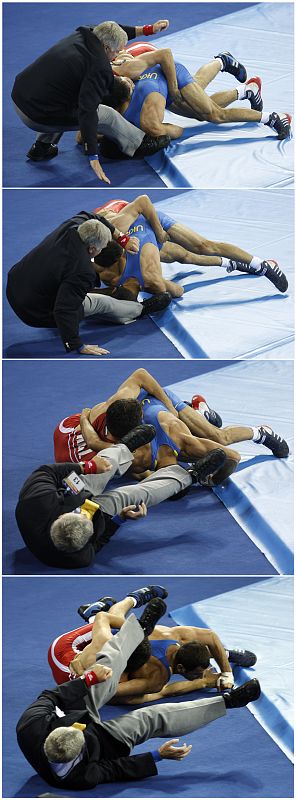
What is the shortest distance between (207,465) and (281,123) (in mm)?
2511

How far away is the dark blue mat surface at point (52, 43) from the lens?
28.7 ft

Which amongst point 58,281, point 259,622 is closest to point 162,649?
point 259,622

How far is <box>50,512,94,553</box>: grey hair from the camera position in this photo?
682 centimetres

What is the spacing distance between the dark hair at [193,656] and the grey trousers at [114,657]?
25cm

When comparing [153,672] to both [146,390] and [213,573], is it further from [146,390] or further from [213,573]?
[146,390]

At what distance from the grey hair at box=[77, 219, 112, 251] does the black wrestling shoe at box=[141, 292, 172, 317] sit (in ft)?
1.83

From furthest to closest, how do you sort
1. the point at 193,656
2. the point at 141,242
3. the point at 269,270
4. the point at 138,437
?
the point at 269,270
the point at 141,242
the point at 138,437
the point at 193,656

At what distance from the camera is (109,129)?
853cm

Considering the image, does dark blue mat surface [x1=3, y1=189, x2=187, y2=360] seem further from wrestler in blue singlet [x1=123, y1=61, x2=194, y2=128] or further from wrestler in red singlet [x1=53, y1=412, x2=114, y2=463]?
wrestler in red singlet [x1=53, y1=412, x2=114, y2=463]

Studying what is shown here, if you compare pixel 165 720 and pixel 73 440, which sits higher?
pixel 73 440

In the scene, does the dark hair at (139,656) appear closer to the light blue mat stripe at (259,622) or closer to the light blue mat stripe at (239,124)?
the light blue mat stripe at (259,622)

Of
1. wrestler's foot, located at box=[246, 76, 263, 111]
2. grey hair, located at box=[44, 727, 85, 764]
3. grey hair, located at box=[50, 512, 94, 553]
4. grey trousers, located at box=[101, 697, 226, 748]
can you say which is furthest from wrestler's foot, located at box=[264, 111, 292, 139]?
grey hair, located at box=[44, 727, 85, 764]

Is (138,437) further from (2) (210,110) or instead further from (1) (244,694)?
(2) (210,110)

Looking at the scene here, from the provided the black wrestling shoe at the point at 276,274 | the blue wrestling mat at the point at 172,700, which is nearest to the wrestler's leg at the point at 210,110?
the black wrestling shoe at the point at 276,274
